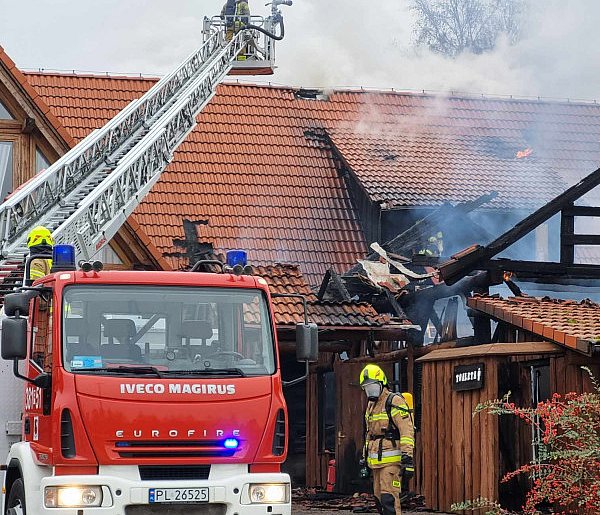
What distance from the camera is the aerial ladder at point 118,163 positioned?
15305 millimetres

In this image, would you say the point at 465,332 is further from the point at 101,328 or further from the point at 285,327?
the point at 101,328

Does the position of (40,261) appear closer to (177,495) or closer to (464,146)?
(177,495)

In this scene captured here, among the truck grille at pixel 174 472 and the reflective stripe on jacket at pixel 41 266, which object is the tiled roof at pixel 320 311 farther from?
the truck grille at pixel 174 472

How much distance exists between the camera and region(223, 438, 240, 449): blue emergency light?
8992mm

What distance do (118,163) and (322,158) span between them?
26.0 ft

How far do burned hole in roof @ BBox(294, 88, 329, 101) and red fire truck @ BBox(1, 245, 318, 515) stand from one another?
17875mm

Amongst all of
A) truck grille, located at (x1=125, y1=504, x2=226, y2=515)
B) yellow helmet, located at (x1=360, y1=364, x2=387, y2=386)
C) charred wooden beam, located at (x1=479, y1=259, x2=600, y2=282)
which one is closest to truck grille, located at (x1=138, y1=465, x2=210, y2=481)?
truck grille, located at (x1=125, y1=504, x2=226, y2=515)

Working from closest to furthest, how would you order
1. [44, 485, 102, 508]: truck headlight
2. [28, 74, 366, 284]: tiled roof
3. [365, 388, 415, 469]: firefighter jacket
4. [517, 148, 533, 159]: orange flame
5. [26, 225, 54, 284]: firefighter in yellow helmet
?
[44, 485, 102, 508]: truck headlight, [26, 225, 54, 284]: firefighter in yellow helmet, [365, 388, 415, 469]: firefighter jacket, [28, 74, 366, 284]: tiled roof, [517, 148, 533, 159]: orange flame

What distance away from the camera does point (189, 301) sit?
9445 mm

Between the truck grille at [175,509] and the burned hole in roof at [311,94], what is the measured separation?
61.8ft

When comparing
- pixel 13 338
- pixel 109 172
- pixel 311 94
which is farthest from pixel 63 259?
pixel 311 94

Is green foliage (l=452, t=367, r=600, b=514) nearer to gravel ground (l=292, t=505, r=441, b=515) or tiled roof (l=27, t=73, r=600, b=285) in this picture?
gravel ground (l=292, t=505, r=441, b=515)

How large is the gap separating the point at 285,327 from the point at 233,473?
826 cm

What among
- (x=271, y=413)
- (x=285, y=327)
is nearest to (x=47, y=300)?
(x=271, y=413)
